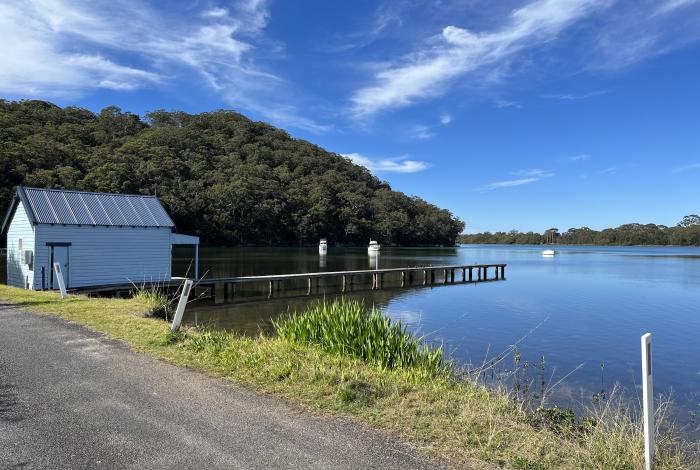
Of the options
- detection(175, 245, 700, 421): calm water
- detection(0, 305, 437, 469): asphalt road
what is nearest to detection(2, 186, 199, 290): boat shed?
detection(175, 245, 700, 421): calm water

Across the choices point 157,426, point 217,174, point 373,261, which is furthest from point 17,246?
point 217,174

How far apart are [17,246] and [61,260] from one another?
2.53 m

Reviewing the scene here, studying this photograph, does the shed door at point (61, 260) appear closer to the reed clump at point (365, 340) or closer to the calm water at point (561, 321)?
the calm water at point (561, 321)

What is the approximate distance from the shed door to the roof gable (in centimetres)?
106

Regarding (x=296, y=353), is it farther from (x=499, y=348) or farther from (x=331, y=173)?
(x=331, y=173)

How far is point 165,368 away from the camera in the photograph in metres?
6.54

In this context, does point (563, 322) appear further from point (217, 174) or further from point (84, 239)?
point (217, 174)

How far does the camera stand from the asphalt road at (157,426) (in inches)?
148

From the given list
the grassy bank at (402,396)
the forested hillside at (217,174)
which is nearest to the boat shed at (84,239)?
the grassy bank at (402,396)

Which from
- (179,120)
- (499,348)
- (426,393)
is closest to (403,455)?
(426,393)

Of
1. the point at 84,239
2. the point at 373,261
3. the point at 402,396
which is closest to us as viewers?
the point at 402,396

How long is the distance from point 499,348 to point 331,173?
120711mm

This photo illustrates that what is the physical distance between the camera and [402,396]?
538cm

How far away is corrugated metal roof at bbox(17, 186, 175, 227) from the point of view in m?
18.6
